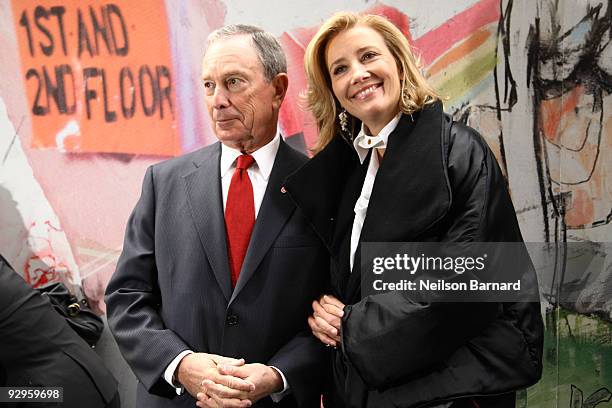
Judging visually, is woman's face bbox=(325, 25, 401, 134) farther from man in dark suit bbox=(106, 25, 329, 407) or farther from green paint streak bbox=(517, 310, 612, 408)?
green paint streak bbox=(517, 310, 612, 408)

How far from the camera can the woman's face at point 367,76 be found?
2.04 metres

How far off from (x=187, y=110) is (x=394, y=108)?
4.22 ft

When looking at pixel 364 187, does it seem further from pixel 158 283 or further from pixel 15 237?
pixel 15 237

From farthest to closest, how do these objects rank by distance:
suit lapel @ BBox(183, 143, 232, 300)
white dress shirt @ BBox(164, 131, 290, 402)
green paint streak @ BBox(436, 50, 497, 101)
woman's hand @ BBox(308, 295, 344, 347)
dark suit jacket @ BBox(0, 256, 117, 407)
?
green paint streak @ BBox(436, 50, 497, 101) → dark suit jacket @ BBox(0, 256, 117, 407) → white dress shirt @ BBox(164, 131, 290, 402) → suit lapel @ BBox(183, 143, 232, 300) → woman's hand @ BBox(308, 295, 344, 347)

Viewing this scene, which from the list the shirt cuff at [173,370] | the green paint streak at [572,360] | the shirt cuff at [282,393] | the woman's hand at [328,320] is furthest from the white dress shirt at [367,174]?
the green paint streak at [572,360]

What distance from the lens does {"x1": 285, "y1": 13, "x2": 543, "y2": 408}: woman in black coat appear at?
6.14 feet

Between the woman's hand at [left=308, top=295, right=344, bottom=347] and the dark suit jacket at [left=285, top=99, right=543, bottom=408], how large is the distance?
7cm

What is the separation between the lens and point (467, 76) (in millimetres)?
2914

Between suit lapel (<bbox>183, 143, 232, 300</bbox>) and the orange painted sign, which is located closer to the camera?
suit lapel (<bbox>183, 143, 232, 300</bbox>)

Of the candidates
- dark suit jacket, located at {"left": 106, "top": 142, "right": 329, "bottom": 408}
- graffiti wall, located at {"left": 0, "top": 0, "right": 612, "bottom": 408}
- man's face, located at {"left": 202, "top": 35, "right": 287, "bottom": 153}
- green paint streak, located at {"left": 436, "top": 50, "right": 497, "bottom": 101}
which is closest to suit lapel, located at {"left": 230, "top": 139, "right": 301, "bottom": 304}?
dark suit jacket, located at {"left": 106, "top": 142, "right": 329, "bottom": 408}

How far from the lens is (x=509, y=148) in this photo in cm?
290

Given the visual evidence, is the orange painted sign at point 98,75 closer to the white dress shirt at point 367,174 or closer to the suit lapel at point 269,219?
the suit lapel at point 269,219

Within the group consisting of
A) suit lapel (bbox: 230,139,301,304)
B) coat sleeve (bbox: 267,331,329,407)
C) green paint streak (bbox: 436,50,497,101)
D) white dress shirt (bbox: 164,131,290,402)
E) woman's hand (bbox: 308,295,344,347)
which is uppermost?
green paint streak (bbox: 436,50,497,101)

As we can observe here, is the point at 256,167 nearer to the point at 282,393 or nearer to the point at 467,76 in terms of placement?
the point at 282,393
